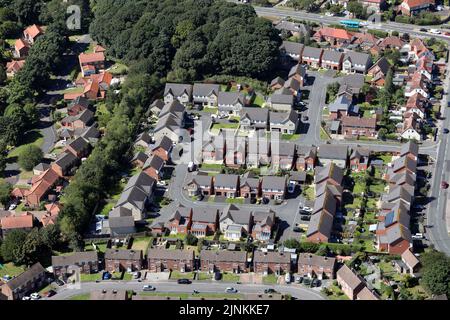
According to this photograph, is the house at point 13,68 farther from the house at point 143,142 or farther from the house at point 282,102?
the house at point 282,102

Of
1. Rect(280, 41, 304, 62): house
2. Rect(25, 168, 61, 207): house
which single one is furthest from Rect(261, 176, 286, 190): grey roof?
Rect(280, 41, 304, 62): house

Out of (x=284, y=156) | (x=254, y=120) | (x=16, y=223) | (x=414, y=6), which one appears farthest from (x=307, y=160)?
(x=414, y=6)

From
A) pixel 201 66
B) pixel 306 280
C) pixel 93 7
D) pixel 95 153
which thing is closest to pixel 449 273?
pixel 306 280

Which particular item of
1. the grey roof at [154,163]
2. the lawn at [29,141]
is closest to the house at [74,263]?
the grey roof at [154,163]

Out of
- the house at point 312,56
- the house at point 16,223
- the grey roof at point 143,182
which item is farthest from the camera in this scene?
the house at point 312,56

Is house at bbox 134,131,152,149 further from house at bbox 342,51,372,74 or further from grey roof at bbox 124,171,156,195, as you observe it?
house at bbox 342,51,372,74

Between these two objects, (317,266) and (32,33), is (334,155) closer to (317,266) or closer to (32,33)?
(317,266)

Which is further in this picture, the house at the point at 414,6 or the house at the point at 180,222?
the house at the point at 414,6

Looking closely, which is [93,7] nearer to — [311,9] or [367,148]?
[311,9]
